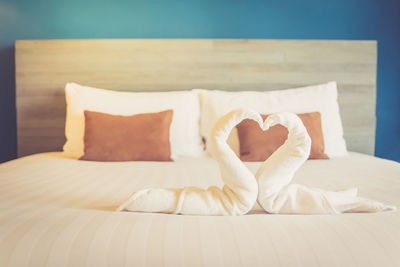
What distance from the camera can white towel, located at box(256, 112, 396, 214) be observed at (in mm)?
891

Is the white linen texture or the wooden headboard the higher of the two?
the wooden headboard

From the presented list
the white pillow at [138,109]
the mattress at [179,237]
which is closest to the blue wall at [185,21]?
the white pillow at [138,109]

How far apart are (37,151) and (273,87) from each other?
1.83 meters

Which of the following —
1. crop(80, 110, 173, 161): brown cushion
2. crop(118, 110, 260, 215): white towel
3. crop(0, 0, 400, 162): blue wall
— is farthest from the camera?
crop(0, 0, 400, 162): blue wall

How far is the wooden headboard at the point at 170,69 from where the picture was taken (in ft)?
8.10

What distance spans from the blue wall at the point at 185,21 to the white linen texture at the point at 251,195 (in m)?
1.94

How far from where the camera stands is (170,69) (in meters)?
2.50

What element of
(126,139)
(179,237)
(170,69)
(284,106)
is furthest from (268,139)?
(179,237)

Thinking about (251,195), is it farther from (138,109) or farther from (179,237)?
(138,109)

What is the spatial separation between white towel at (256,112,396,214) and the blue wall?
194 centimetres

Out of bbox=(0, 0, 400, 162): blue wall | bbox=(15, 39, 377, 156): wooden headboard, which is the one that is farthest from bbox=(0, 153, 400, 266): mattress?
bbox=(0, 0, 400, 162): blue wall

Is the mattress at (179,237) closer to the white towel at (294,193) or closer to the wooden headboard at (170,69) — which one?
the white towel at (294,193)

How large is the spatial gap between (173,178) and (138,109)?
79cm

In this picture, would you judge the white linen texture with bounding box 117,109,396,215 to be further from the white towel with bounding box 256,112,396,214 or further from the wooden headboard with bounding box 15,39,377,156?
the wooden headboard with bounding box 15,39,377,156
